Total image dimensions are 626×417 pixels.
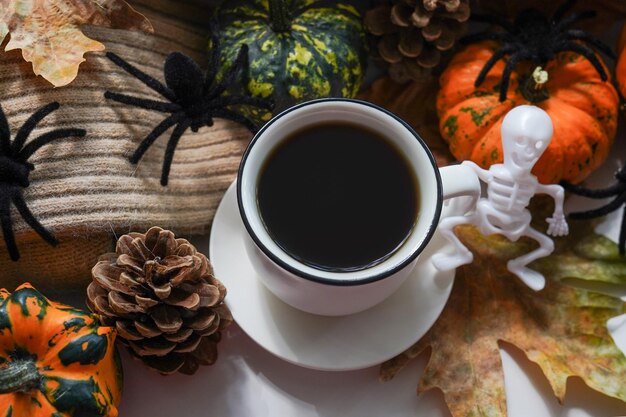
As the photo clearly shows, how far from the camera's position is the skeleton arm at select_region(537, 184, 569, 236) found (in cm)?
87

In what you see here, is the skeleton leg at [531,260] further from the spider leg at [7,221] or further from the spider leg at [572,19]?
the spider leg at [7,221]

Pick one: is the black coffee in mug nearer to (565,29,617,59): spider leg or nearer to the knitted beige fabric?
the knitted beige fabric

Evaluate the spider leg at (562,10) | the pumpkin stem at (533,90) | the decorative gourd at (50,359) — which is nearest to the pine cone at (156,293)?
the decorative gourd at (50,359)

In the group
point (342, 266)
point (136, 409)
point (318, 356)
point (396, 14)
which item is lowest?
point (136, 409)

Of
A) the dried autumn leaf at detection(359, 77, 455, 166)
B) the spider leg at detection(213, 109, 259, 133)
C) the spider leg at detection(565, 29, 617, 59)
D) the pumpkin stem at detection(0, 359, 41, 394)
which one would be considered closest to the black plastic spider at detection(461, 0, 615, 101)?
the spider leg at detection(565, 29, 617, 59)

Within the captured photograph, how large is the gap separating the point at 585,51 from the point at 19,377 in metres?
0.79

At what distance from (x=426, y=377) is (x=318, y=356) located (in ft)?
0.48

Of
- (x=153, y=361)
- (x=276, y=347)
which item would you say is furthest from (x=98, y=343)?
(x=276, y=347)

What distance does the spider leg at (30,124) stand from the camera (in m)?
0.83

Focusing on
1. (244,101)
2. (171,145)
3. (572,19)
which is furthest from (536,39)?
(171,145)

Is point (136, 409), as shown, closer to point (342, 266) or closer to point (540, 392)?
point (342, 266)

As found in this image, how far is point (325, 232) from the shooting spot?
817 mm

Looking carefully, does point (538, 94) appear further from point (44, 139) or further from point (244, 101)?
point (44, 139)

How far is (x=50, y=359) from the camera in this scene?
0.80 m
